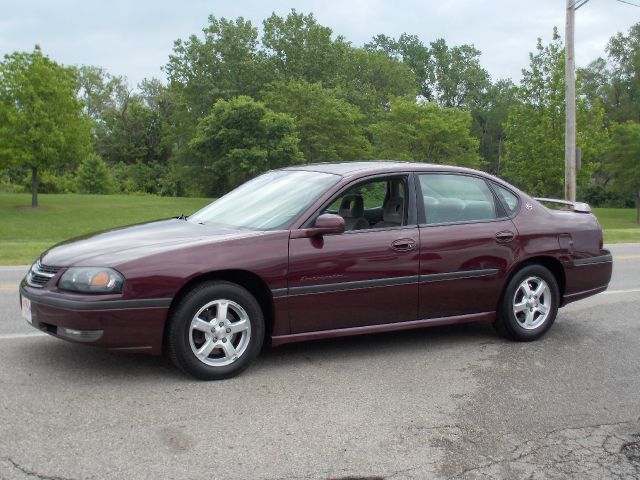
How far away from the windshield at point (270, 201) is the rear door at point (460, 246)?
0.90 m

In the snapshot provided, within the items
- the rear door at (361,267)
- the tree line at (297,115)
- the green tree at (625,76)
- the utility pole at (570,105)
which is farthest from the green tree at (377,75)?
the rear door at (361,267)

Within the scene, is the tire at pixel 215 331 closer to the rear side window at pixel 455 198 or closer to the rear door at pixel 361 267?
the rear door at pixel 361 267

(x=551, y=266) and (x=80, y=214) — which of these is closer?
(x=551, y=266)

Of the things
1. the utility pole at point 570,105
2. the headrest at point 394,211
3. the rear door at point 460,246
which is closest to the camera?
the rear door at point 460,246

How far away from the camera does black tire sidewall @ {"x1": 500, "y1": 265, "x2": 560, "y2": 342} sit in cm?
634

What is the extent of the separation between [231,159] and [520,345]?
44469 millimetres

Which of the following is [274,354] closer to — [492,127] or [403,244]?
[403,244]

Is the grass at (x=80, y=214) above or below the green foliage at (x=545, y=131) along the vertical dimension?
below

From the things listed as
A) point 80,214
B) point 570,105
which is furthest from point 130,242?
point 80,214

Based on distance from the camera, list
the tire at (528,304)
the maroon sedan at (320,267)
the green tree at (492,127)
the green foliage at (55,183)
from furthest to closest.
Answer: the green tree at (492,127), the green foliage at (55,183), the tire at (528,304), the maroon sedan at (320,267)

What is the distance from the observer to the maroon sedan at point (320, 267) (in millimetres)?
4875

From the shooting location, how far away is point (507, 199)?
6.53 metres

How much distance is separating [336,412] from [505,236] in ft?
8.34

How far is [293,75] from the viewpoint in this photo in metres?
65.1
